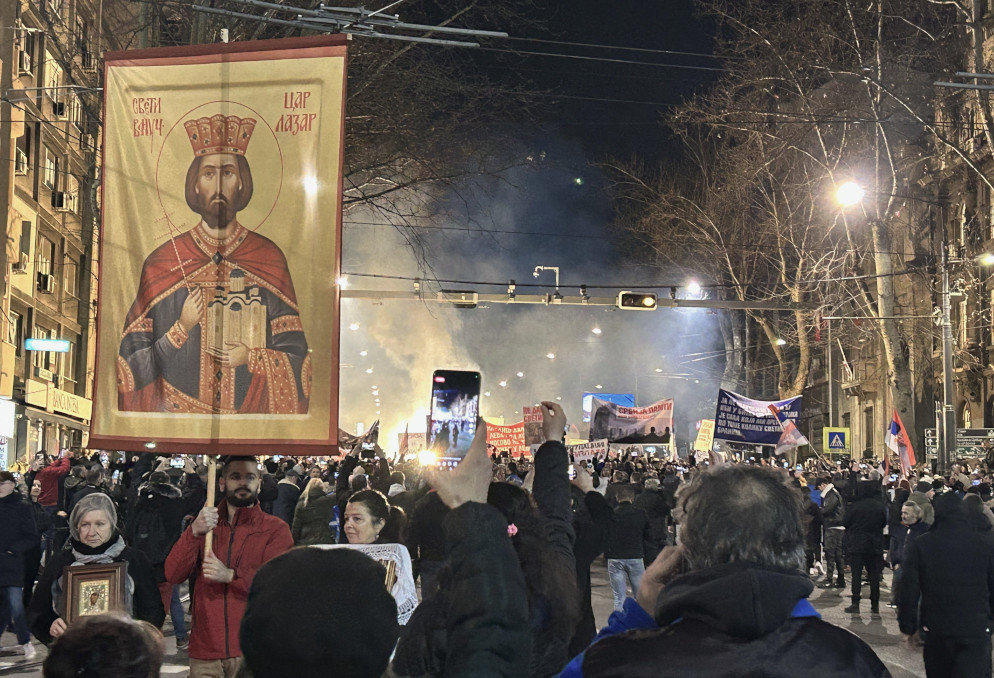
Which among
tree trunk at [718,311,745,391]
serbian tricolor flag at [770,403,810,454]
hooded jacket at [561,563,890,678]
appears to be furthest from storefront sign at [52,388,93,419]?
hooded jacket at [561,563,890,678]

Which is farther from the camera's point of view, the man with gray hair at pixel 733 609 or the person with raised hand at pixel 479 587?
the person with raised hand at pixel 479 587

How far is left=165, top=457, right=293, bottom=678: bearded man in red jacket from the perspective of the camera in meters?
6.11

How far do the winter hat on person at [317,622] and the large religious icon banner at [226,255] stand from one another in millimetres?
3419

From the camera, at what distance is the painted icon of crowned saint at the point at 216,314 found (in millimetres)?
5770

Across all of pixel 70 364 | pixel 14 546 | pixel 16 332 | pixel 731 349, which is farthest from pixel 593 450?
pixel 70 364

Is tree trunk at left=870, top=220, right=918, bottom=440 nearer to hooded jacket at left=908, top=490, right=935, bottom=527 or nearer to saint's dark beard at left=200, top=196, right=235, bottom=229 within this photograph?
hooded jacket at left=908, top=490, right=935, bottom=527

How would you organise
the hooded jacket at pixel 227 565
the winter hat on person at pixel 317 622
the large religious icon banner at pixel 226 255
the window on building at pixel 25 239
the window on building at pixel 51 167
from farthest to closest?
the window on building at pixel 51 167
the window on building at pixel 25 239
the hooded jacket at pixel 227 565
the large religious icon banner at pixel 226 255
the winter hat on person at pixel 317 622

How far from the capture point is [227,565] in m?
6.15

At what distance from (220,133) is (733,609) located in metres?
4.25

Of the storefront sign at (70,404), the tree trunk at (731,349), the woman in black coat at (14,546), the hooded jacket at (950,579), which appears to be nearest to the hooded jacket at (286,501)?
the woman in black coat at (14,546)

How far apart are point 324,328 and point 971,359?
4156 centimetres

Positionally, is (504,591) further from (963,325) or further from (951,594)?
(963,325)

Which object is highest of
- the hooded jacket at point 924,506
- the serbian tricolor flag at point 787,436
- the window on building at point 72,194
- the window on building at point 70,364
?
the window on building at point 72,194

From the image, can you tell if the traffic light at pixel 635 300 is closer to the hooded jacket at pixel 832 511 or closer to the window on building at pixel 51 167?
the hooded jacket at pixel 832 511
